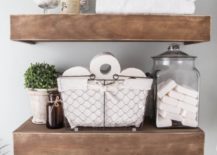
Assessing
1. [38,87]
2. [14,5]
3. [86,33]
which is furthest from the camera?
[14,5]

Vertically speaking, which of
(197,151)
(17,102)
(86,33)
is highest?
(86,33)

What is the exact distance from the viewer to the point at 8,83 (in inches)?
54.7

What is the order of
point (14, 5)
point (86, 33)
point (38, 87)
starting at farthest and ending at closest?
1. point (14, 5)
2. point (38, 87)
3. point (86, 33)

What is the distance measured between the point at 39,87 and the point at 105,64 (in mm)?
316

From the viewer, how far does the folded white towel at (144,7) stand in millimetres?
1062

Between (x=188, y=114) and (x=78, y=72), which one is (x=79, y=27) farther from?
(x=188, y=114)

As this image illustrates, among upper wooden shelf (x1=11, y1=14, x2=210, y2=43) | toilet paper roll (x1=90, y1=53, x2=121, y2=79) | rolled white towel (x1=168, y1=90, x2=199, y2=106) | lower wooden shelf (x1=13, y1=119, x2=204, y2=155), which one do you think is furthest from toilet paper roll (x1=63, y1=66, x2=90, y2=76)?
rolled white towel (x1=168, y1=90, x2=199, y2=106)

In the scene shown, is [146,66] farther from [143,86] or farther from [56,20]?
[56,20]

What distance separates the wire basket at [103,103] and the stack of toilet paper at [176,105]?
0.29 ft

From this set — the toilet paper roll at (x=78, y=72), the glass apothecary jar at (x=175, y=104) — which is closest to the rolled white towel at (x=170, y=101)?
the glass apothecary jar at (x=175, y=104)

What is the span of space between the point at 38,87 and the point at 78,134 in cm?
28

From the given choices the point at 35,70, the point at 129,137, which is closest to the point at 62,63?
the point at 35,70

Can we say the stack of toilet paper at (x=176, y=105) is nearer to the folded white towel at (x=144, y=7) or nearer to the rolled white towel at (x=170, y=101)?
the rolled white towel at (x=170, y=101)

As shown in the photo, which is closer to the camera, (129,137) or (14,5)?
(129,137)
